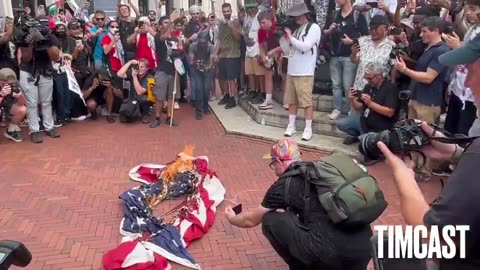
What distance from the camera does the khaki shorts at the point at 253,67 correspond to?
845 centimetres

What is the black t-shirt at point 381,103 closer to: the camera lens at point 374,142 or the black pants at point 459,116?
the black pants at point 459,116

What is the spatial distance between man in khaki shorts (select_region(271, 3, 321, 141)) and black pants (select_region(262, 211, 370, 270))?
387 centimetres

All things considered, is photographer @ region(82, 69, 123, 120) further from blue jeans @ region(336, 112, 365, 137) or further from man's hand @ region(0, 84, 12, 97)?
blue jeans @ region(336, 112, 365, 137)

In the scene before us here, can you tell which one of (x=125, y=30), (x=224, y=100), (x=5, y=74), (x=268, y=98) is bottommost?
(x=224, y=100)

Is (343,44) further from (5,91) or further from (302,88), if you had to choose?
(5,91)

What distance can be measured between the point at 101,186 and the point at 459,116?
14.0 ft

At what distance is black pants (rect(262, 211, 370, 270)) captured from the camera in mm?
2779

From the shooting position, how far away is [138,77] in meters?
8.22

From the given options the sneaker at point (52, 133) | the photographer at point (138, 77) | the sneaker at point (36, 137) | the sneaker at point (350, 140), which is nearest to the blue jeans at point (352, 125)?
the sneaker at point (350, 140)

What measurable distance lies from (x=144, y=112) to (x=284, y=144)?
5650mm

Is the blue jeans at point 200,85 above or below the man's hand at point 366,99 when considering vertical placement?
below

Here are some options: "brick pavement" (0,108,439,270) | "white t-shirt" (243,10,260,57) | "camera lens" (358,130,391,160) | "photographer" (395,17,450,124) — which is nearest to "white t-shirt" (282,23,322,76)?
"brick pavement" (0,108,439,270)

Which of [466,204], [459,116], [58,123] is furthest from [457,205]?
[58,123]

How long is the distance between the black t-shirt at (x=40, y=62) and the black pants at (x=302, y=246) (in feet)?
17.6
